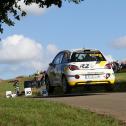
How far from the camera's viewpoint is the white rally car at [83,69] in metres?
23.0

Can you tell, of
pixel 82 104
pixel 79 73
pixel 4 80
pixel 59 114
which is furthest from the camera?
pixel 4 80

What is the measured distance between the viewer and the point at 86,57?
23.6 m

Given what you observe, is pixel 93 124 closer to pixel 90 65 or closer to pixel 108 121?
pixel 108 121

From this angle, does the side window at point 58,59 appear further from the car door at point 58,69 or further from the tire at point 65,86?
the tire at point 65,86

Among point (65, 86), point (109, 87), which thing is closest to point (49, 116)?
point (65, 86)

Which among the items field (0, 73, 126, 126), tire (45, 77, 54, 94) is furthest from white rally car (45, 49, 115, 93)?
field (0, 73, 126, 126)

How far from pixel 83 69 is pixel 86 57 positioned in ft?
2.40

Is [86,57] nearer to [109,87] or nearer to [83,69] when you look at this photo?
[83,69]

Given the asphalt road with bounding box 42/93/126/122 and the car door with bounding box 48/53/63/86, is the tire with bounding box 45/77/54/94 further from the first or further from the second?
the asphalt road with bounding box 42/93/126/122

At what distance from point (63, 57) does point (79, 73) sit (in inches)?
58.5

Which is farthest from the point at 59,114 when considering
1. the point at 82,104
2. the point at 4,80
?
the point at 4,80

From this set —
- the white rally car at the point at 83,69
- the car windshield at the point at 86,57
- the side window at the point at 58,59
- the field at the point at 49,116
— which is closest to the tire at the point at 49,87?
the side window at the point at 58,59

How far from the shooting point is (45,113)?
14.7 m

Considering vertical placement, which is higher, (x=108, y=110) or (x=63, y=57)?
(x=63, y=57)
